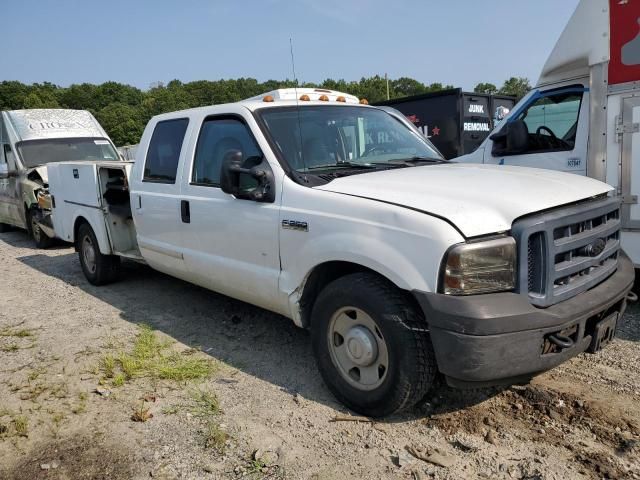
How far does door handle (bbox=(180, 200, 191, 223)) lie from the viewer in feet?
14.5

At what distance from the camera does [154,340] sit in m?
4.61

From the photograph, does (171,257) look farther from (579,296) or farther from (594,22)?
(594,22)

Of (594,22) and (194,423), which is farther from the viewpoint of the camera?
(594,22)

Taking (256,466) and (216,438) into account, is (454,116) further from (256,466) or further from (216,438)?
(256,466)

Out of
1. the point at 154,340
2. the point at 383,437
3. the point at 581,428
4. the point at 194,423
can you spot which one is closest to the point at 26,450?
the point at 194,423

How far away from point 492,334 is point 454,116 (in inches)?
371

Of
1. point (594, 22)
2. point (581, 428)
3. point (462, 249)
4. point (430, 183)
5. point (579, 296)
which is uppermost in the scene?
point (594, 22)

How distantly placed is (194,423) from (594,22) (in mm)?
4759

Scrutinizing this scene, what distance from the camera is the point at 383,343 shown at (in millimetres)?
3014

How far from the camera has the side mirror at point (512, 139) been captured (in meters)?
5.55

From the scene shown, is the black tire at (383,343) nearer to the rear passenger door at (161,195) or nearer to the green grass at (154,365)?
the green grass at (154,365)

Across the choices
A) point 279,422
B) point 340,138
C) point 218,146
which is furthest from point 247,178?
point 279,422

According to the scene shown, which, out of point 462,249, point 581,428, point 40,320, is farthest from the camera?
point 40,320

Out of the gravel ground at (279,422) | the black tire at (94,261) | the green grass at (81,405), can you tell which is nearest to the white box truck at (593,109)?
the gravel ground at (279,422)
